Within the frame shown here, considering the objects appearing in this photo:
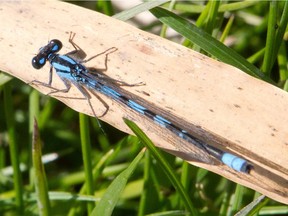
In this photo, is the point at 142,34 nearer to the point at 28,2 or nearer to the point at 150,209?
the point at 28,2

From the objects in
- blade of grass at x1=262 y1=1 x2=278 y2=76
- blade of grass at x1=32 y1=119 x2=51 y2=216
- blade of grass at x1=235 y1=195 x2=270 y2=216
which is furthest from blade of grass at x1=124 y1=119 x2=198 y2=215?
blade of grass at x1=262 y1=1 x2=278 y2=76

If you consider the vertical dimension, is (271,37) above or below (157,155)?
above

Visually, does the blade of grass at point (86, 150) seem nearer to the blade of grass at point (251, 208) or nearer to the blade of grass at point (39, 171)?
the blade of grass at point (39, 171)

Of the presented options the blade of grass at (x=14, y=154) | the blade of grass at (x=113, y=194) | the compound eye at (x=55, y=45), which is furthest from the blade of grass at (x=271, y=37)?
the blade of grass at (x=14, y=154)

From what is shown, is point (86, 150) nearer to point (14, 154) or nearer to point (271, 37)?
point (14, 154)

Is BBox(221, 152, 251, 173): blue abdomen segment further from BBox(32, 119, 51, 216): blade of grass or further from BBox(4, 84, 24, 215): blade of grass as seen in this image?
BBox(4, 84, 24, 215): blade of grass

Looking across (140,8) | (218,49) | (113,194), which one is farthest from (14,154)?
(218,49)

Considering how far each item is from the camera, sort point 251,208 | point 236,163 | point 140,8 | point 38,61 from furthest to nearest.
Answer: point 38,61 < point 140,8 < point 236,163 < point 251,208
